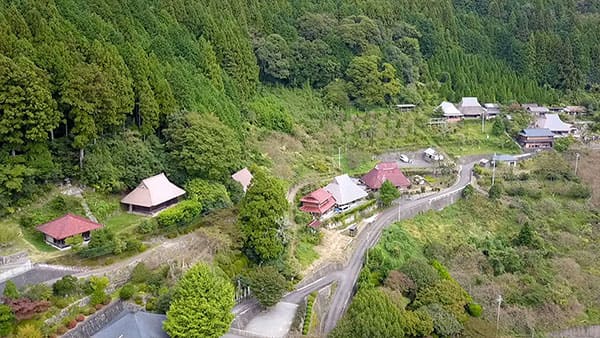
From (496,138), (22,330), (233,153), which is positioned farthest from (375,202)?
(22,330)

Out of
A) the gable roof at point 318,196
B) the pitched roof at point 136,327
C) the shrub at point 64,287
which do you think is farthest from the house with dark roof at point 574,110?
the shrub at point 64,287

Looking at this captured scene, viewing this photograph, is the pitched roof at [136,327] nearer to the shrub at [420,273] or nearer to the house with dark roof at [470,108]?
the shrub at [420,273]

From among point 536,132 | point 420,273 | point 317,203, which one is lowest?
point 536,132

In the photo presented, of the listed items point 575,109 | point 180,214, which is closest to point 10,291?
point 180,214

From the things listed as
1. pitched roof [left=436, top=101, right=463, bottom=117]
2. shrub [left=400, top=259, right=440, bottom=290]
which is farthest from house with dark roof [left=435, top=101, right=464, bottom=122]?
shrub [left=400, top=259, right=440, bottom=290]

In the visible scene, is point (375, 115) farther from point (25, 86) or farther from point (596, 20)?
point (596, 20)

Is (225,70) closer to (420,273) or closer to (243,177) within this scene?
(243,177)
